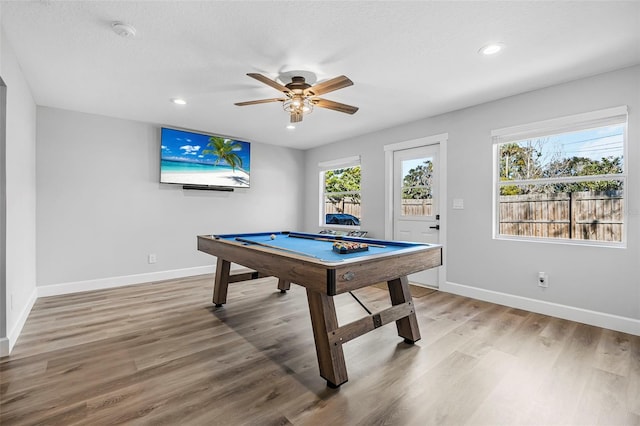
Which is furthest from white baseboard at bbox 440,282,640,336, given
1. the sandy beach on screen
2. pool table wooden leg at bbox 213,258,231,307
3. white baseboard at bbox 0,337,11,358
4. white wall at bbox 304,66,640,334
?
white baseboard at bbox 0,337,11,358

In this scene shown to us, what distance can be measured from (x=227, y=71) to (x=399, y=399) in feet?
9.31

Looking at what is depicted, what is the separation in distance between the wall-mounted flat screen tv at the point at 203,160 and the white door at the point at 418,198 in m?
2.60

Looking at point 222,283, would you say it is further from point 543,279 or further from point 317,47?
point 543,279

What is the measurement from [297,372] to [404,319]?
0.95 meters

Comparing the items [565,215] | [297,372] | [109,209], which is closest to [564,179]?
[565,215]

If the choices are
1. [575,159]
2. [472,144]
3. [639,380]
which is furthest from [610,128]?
[639,380]

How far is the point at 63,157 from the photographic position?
3670mm

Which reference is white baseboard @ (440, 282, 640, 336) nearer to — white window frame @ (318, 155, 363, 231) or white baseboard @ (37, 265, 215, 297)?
white window frame @ (318, 155, 363, 231)

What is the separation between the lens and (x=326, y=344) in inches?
71.6

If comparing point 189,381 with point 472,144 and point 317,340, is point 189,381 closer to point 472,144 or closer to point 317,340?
point 317,340

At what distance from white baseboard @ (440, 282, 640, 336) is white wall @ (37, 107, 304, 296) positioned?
3.72m

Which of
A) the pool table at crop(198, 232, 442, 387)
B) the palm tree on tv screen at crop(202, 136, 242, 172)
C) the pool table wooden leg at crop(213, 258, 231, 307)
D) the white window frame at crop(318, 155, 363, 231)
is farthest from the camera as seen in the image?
the white window frame at crop(318, 155, 363, 231)

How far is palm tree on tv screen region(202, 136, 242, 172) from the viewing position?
15.6ft

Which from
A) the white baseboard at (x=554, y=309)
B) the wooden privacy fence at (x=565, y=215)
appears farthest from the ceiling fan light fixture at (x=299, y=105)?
the white baseboard at (x=554, y=309)
